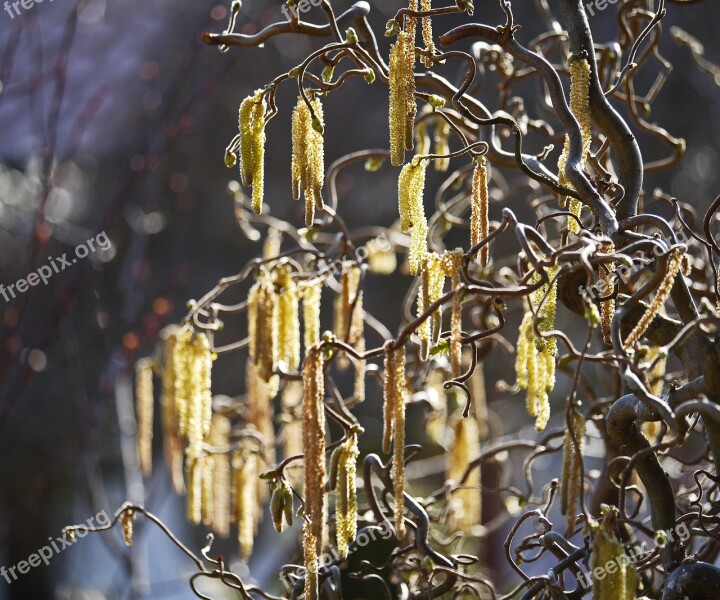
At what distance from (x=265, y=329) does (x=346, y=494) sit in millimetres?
256

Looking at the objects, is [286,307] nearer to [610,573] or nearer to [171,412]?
[171,412]

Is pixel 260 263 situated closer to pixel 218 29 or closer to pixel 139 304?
pixel 139 304

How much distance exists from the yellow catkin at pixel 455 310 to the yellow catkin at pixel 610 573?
197mm

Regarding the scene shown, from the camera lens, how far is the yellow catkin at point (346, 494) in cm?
82

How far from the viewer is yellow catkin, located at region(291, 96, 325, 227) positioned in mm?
844

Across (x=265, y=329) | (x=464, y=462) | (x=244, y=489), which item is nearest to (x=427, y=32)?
(x=265, y=329)

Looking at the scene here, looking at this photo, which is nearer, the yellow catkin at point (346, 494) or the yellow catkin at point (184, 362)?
the yellow catkin at point (346, 494)

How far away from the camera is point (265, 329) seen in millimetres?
999

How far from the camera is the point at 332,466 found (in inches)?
33.3

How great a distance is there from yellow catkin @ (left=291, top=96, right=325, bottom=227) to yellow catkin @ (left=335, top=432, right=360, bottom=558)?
0.76ft

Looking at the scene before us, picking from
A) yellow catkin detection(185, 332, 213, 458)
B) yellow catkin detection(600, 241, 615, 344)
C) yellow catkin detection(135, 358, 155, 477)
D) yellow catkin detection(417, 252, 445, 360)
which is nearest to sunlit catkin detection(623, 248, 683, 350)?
yellow catkin detection(600, 241, 615, 344)

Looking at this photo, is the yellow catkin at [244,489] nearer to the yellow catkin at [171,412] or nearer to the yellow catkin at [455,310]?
the yellow catkin at [171,412]

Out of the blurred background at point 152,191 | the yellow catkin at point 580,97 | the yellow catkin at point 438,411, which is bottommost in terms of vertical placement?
the yellow catkin at point 438,411

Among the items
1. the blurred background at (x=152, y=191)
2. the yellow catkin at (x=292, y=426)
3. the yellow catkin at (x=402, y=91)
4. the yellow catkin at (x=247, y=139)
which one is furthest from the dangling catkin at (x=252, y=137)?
the blurred background at (x=152, y=191)
